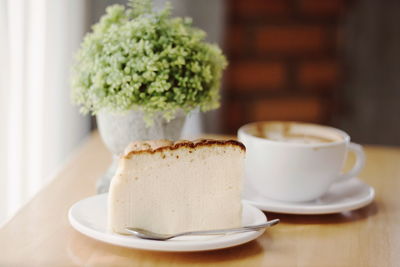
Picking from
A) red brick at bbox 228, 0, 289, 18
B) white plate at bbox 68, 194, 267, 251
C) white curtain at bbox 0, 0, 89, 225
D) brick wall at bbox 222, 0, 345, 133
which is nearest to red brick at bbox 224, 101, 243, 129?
brick wall at bbox 222, 0, 345, 133

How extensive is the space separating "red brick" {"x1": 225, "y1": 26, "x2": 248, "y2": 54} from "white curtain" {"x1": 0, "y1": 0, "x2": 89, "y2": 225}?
1.93 feet

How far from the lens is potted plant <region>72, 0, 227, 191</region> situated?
768 millimetres

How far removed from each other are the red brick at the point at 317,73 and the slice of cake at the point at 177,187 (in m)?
1.46

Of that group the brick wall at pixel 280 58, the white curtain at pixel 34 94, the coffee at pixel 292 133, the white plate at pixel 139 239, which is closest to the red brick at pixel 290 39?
the brick wall at pixel 280 58

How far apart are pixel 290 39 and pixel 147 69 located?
4.49ft

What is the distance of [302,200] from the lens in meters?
0.82

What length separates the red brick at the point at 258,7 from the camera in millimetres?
1989

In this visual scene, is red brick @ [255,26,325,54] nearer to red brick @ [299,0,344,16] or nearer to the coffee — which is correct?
red brick @ [299,0,344,16]

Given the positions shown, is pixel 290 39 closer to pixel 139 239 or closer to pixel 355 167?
pixel 355 167

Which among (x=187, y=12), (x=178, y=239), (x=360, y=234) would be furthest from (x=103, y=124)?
(x=187, y=12)

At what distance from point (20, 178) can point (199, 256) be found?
627 millimetres

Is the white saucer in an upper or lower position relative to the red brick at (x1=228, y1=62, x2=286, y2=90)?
lower

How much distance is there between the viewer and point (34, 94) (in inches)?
48.2

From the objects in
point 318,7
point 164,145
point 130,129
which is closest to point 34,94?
point 130,129
